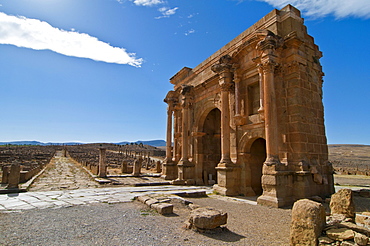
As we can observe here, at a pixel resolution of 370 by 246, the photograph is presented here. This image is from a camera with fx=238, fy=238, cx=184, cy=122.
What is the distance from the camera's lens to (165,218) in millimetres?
6348

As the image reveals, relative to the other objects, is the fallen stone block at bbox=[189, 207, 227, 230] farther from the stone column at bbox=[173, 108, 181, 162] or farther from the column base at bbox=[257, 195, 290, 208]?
the stone column at bbox=[173, 108, 181, 162]

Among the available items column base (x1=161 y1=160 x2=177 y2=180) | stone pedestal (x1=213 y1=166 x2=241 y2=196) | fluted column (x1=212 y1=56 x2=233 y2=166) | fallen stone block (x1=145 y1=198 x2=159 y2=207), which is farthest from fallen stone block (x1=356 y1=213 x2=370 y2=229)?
column base (x1=161 y1=160 x2=177 y2=180)

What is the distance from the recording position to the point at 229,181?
35.9 ft

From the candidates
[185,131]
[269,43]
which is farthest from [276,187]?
[185,131]

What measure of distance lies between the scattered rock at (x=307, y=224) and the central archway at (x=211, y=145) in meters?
10.5

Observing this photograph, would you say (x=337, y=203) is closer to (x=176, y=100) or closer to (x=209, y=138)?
(x=209, y=138)

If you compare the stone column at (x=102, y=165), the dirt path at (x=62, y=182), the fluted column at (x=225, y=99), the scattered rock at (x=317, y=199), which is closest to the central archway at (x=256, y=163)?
the fluted column at (x=225, y=99)

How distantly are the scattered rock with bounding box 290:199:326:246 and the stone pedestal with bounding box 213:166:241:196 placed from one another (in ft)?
21.2

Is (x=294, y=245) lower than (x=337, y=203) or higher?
lower

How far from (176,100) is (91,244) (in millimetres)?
13911

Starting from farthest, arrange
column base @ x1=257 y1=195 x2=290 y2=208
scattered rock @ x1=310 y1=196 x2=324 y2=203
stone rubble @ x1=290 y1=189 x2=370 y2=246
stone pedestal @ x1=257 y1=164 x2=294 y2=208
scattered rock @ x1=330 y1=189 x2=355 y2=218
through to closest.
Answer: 1. scattered rock @ x1=310 y1=196 x2=324 y2=203
2. stone pedestal @ x1=257 y1=164 x2=294 y2=208
3. column base @ x1=257 y1=195 x2=290 y2=208
4. scattered rock @ x1=330 y1=189 x2=355 y2=218
5. stone rubble @ x1=290 y1=189 x2=370 y2=246

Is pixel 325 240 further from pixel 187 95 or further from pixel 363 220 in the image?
pixel 187 95

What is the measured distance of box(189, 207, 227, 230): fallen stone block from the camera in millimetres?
5215

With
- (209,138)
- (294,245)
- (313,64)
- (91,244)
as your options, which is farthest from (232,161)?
(91,244)
